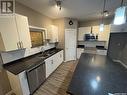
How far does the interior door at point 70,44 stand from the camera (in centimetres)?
477

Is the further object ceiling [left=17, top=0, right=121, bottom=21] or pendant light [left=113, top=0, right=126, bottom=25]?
ceiling [left=17, top=0, right=121, bottom=21]

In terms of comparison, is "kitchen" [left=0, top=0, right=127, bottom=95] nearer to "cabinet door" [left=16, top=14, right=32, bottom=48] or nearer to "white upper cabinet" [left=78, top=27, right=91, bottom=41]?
"cabinet door" [left=16, top=14, right=32, bottom=48]

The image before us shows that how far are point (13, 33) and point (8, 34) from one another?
0.40 feet

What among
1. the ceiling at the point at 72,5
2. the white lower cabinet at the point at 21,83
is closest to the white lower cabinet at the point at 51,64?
the white lower cabinet at the point at 21,83

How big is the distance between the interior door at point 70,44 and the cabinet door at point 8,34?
10.3 ft

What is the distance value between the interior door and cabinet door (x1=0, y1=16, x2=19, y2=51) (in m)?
3.14

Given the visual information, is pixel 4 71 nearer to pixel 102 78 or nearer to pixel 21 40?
pixel 21 40

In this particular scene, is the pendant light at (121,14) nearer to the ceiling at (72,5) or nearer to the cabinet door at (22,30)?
the ceiling at (72,5)

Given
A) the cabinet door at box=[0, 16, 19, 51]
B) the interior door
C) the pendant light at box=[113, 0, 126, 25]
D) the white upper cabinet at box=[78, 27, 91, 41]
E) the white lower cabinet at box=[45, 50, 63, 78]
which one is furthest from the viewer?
the white upper cabinet at box=[78, 27, 91, 41]

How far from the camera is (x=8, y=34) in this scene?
5.73 feet

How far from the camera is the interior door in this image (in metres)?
4.77

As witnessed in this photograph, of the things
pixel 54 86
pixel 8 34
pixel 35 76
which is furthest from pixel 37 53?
pixel 8 34

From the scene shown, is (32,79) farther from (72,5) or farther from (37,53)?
(72,5)

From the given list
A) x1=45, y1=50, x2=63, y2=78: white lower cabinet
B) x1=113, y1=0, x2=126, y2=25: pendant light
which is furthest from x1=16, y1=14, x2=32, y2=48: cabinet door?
x1=113, y1=0, x2=126, y2=25: pendant light
